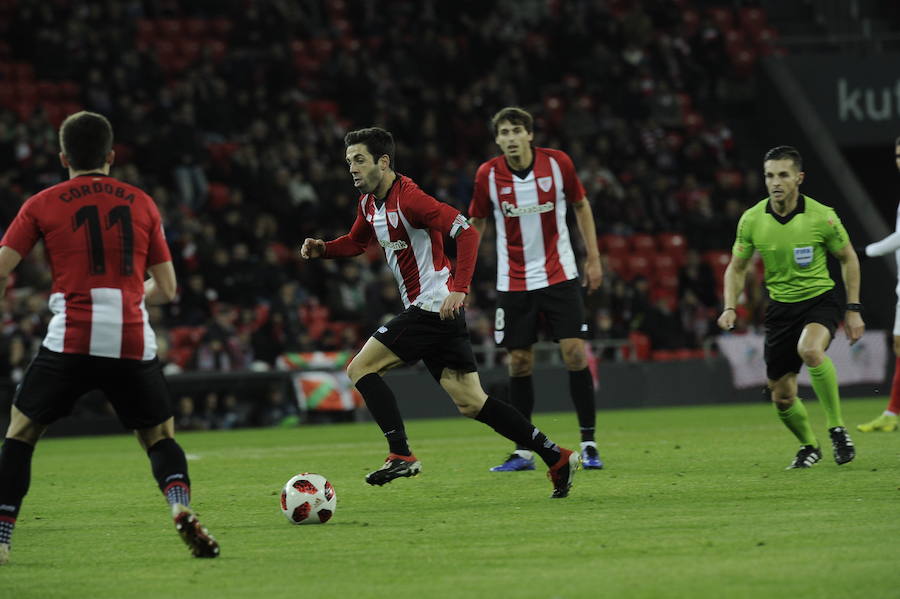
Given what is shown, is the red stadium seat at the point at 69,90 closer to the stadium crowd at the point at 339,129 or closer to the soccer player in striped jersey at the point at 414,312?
the stadium crowd at the point at 339,129

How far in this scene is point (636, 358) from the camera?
69.9 ft

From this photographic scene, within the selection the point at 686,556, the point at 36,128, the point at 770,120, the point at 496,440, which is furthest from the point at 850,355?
the point at 686,556

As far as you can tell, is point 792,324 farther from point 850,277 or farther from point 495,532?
point 495,532

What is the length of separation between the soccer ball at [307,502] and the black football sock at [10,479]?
5.13ft

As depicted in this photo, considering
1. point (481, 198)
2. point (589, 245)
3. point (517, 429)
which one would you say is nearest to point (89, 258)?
→ point (517, 429)

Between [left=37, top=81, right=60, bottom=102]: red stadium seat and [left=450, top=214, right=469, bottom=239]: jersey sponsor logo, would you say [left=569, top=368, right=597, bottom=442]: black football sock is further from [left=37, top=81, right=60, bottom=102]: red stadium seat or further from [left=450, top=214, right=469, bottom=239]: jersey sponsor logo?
[left=37, top=81, right=60, bottom=102]: red stadium seat

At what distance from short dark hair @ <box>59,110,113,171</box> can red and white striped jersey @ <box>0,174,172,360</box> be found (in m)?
0.07

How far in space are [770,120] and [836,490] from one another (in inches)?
821

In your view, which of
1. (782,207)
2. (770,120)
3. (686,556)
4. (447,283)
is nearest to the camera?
(686,556)

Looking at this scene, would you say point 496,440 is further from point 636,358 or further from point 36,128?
point 36,128

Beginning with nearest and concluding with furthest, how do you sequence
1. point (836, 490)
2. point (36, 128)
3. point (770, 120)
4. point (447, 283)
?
1. point (836, 490)
2. point (447, 283)
3. point (36, 128)
4. point (770, 120)

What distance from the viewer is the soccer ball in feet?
23.4

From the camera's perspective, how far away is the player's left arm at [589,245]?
9734 millimetres

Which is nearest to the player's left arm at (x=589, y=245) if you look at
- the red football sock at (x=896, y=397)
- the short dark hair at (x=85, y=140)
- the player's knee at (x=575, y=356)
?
the player's knee at (x=575, y=356)
